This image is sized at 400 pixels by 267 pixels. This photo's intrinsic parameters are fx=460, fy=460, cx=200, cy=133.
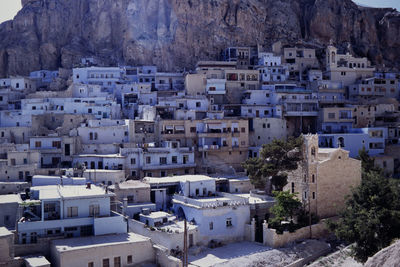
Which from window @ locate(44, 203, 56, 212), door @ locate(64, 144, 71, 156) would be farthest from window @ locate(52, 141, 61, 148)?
window @ locate(44, 203, 56, 212)

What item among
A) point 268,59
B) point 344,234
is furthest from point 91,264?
point 268,59

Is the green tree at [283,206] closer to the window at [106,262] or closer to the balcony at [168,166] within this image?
the balcony at [168,166]

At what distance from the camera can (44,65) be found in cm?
5772

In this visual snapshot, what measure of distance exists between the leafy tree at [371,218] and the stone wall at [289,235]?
3671 millimetres

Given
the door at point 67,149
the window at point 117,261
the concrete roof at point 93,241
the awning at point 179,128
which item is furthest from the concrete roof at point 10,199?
the awning at point 179,128

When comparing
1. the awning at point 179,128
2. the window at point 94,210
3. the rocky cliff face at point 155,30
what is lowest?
the window at point 94,210

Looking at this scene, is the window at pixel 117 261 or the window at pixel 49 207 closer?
the window at pixel 117 261

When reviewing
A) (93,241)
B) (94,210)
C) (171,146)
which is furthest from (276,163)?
(93,241)

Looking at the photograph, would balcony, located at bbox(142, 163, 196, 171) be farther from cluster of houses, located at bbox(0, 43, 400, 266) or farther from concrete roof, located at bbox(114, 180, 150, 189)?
concrete roof, located at bbox(114, 180, 150, 189)

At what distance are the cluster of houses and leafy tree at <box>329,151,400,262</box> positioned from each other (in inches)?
230

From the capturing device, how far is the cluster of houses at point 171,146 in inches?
990

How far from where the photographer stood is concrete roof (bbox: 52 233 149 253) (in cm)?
2252

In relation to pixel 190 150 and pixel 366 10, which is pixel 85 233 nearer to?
pixel 190 150

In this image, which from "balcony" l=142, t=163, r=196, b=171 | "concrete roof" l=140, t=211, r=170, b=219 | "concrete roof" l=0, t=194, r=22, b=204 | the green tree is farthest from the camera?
"balcony" l=142, t=163, r=196, b=171
